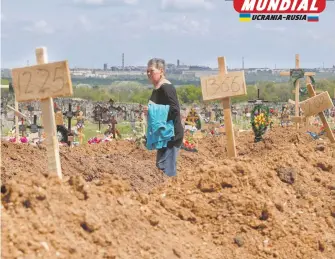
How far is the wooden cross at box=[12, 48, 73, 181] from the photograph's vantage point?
663 cm

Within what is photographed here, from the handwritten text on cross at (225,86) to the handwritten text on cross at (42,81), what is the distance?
3.58 metres

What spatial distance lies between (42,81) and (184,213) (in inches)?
61.6

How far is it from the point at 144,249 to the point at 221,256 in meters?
0.91

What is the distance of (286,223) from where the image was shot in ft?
24.3

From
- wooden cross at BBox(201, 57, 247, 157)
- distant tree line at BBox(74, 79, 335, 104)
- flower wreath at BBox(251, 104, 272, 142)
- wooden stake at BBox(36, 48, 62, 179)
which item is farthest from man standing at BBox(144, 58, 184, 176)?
distant tree line at BBox(74, 79, 335, 104)

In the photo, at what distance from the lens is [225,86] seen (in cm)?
1010

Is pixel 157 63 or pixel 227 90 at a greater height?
pixel 157 63

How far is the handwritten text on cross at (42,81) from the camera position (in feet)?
21.7

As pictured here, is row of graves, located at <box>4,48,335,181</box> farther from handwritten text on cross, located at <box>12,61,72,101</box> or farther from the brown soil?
the brown soil

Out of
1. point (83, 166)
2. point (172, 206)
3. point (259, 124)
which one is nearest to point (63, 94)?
point (172, 206)

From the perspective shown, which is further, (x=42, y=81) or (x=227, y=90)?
(x=227, y=90)

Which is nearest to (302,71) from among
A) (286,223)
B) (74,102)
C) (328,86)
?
(286,223)

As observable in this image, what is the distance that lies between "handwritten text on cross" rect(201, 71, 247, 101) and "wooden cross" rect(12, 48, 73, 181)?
347 cm

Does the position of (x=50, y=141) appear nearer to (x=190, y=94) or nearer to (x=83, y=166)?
(x=83, y=166)
